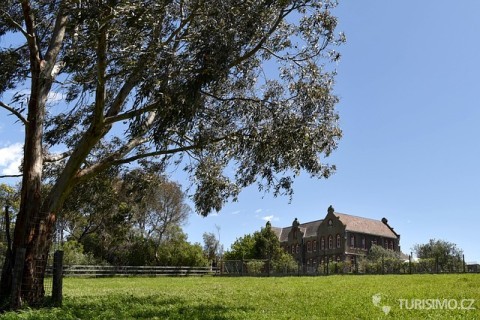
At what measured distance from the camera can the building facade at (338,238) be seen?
6662cm

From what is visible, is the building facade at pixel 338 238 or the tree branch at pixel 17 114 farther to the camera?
the building facade at pixel 338 238

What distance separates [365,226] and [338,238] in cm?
531

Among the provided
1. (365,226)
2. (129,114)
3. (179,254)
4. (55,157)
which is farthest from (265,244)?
(129,114)

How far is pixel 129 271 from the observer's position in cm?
3984

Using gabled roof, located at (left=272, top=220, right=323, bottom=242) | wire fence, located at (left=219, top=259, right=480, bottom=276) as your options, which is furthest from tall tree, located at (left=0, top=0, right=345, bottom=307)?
gabled roof, located at (left=272, top=220, right=323, bottom=242)

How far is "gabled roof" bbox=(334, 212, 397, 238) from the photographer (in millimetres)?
67863

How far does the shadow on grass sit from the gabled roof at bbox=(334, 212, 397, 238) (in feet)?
182

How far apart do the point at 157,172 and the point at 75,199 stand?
328 centimetres

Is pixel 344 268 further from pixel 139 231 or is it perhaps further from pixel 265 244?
pixel 265 244

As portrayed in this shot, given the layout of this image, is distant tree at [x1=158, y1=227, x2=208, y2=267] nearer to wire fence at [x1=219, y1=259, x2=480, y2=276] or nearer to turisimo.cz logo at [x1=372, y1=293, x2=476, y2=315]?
wire fence at [x1=219, y1=259, x2=480, y2=276]

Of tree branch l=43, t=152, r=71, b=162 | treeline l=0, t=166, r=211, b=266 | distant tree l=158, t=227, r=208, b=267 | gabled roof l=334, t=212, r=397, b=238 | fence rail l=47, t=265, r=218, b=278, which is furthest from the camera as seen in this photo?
gabled roof l=334, t=212, r=397, b=238

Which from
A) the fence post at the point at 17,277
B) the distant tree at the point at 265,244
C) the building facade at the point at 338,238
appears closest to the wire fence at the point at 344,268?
the distant tree at the point at 265,244

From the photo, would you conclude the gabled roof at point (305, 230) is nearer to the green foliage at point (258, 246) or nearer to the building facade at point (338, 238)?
the building facade at point (338, 238)

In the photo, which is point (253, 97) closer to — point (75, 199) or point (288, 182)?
point (288, 182)
